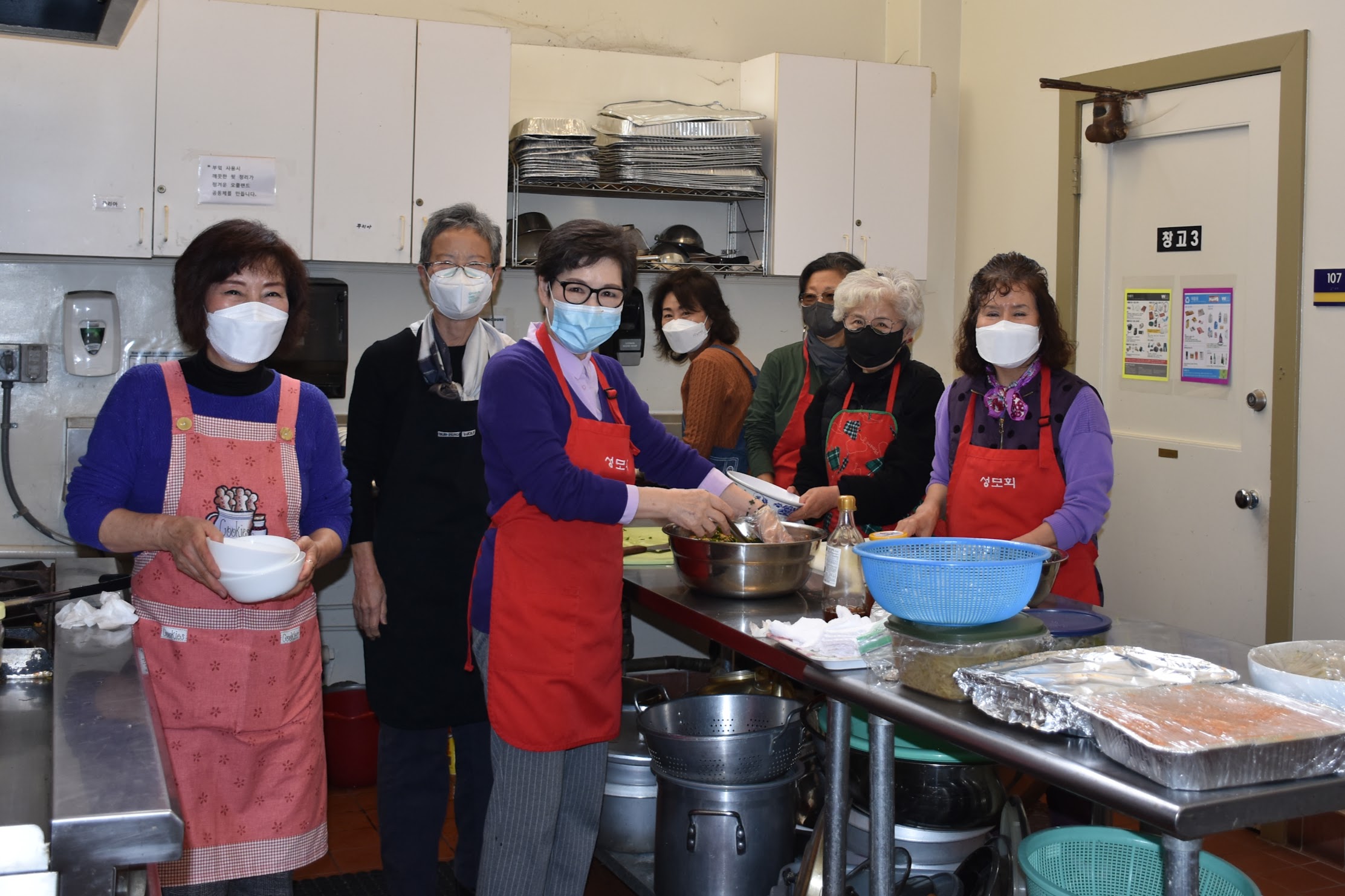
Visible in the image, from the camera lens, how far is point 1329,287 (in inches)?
142


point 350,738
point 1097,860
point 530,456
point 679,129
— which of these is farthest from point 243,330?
point 679,129

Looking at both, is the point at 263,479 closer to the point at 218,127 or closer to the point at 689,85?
the point at 218,127

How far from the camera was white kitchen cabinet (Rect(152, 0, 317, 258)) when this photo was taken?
394 cm

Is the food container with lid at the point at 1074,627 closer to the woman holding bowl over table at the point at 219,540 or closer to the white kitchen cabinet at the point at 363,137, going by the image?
the woman holding bowl over table at the point at 219,540

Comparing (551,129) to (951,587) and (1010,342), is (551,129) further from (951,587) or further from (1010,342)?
(951,587)

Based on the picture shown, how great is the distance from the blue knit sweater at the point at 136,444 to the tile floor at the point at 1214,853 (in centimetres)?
163

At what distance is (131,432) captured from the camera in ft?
6.66

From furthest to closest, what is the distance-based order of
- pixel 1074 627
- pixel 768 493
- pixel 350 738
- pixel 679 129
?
pixel 679 129, pixel 350 738, pixel 768 493, pixel 1074 627

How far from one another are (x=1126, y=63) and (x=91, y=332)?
157 inches

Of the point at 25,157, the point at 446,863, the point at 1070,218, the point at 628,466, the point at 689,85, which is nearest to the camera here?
the point at 628,466

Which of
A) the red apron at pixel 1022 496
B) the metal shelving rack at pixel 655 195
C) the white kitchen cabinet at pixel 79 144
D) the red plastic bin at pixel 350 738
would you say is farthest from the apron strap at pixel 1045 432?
the white kitchen cabinet at pixel 79 144

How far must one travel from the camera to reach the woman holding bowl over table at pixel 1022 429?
2.63 m

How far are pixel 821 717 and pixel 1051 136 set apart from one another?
10.3ft

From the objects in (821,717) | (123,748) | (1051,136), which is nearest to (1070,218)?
(1051,136)
